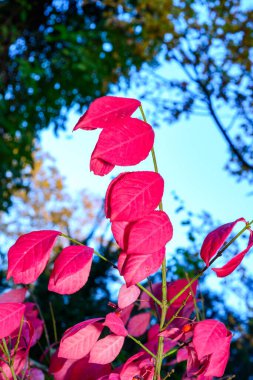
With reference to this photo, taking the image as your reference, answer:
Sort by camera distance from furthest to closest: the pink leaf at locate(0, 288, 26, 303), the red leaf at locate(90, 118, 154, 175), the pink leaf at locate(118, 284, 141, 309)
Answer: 1. the pink leaf at locate(0, 288, 26, 303)
2. the pink leaf at locate(118, 284, 141, 309)
3. the red leaf at locate(90, 118, 154, 175)

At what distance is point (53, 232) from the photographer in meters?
1.07

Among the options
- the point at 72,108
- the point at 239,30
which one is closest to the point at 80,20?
the point at 72,108

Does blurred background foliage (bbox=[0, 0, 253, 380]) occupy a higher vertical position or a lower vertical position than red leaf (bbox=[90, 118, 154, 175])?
lower

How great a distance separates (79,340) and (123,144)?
42 centimetres

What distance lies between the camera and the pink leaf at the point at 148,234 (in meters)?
0.94

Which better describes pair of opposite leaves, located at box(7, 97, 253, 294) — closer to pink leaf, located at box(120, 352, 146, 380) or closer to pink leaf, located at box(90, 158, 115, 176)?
pink leaf, located at box(90, 158, 115, 176)

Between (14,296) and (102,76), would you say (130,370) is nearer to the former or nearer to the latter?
(14,296)

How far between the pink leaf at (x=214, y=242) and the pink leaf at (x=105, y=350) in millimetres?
266

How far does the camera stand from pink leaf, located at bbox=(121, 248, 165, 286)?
949 mm

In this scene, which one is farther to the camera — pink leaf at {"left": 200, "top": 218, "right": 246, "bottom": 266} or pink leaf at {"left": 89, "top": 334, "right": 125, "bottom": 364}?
pink leaf at {"left": 89, "top": 334, "right": 125, "bottom": 364}

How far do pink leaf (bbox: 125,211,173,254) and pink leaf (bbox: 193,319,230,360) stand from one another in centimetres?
20

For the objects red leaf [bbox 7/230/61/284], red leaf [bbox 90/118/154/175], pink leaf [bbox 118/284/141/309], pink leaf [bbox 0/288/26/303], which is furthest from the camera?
pink leaf [bbox 0/288/26/303]

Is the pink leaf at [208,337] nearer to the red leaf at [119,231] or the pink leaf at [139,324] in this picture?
the red leaf at [119,231]

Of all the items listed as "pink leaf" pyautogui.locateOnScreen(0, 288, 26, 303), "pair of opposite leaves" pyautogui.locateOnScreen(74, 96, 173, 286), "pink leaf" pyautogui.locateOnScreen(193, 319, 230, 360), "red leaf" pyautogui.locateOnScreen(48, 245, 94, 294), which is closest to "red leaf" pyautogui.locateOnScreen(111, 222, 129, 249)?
"pair of opposite leaves" pyautogui.locateOnScreen(74, 96, 173, 286)
